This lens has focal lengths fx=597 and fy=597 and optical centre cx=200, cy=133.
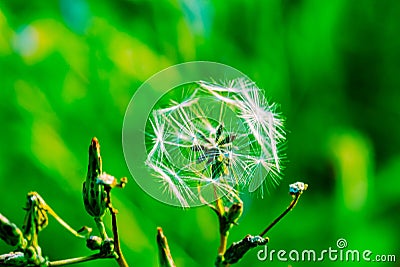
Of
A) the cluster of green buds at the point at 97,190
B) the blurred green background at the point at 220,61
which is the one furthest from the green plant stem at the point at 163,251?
the blurred green background at the point at 220,61

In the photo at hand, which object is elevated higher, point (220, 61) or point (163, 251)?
point (220, 61)

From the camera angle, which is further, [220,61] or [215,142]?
[220,61]

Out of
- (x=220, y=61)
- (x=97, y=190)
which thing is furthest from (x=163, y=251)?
(x=220, y=61)

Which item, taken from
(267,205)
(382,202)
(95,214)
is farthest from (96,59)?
(95,214)

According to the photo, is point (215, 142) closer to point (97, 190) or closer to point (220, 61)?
point (97, 190)

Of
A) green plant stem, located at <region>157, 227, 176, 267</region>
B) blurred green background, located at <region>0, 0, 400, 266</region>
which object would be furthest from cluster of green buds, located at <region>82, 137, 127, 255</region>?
Answer: blurred green background, located at <region>0, 0, 400, 266</region>

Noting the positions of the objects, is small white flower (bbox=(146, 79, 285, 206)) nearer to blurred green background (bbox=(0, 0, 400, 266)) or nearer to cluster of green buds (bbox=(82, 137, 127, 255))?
cluster of green buds (bbox=(82, 137, 127, 255))

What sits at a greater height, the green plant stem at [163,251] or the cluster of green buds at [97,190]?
the cluster of green buds at [97,190]

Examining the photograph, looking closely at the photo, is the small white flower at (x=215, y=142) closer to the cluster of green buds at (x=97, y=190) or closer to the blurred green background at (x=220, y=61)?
the cluster of green buds at (x=97, y=190)

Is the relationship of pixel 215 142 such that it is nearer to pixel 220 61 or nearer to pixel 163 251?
pixel 163 251

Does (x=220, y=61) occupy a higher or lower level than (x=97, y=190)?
higher
